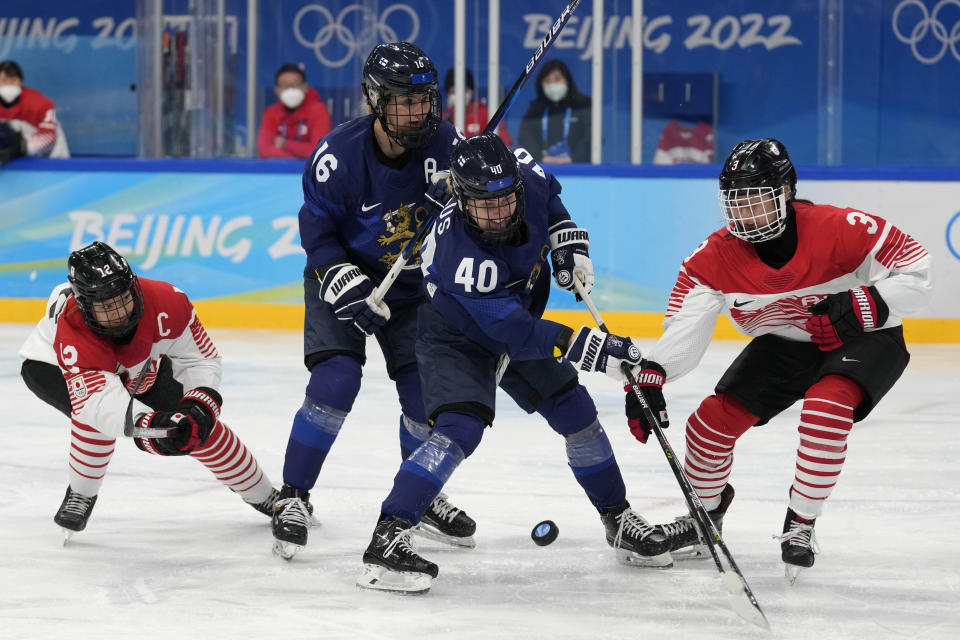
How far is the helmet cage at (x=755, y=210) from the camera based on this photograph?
9.49ft

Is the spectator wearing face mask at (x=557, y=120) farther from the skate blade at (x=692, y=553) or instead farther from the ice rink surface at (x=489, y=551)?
the skate blade at (x=692, y=553)

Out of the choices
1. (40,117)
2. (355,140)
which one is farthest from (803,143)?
(355,140)

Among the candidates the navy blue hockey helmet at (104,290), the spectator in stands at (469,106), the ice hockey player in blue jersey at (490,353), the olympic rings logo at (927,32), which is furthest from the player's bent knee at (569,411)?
the olympic rings logo at (927,32)

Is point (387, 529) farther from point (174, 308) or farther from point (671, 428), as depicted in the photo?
point (671, 428)

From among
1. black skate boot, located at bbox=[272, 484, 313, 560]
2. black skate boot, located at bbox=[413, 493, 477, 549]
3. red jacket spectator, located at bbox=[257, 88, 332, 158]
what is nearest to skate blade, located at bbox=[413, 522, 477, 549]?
black skate boot, located at bbox=[413, 493, 477, 549]

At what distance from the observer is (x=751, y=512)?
3.59 meters

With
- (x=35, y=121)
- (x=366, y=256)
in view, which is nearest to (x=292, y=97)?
(x=35, y=121)

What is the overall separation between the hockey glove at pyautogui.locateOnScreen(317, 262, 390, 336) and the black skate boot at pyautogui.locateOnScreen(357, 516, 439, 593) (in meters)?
0.51

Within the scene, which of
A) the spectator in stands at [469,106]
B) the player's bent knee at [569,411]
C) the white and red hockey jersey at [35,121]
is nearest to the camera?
the player's bent knee at [569,411]

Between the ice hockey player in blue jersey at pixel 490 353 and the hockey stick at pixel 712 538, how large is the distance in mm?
98

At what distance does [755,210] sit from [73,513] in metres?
1.71

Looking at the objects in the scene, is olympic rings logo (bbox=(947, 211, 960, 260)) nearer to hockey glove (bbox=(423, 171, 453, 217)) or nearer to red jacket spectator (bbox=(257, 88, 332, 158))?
red jacket spectator (bbox=(257, 88, 332, 158))

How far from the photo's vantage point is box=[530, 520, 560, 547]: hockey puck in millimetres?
3201

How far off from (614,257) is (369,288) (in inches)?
159
